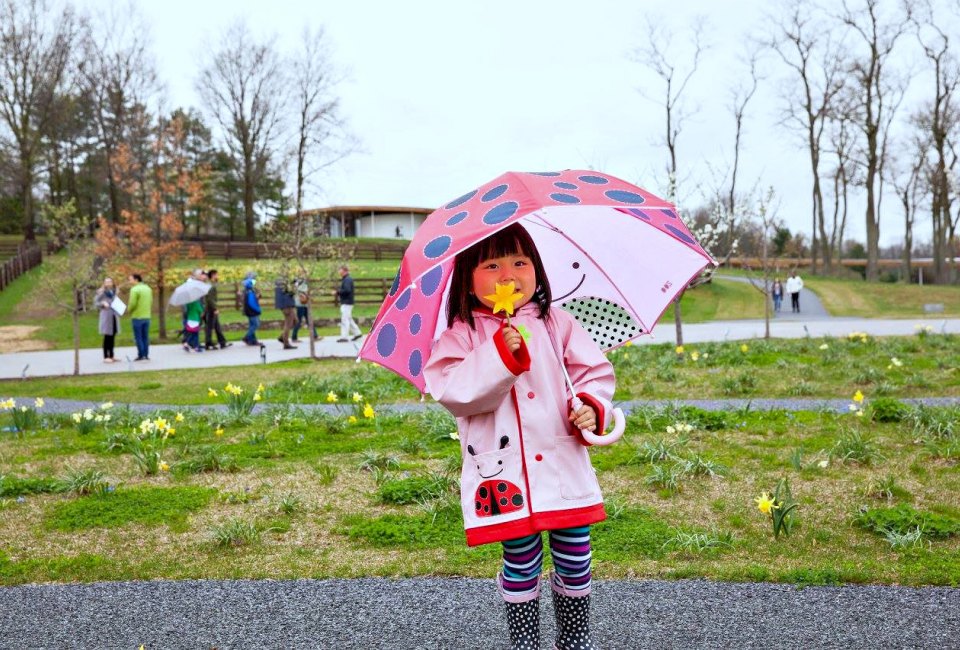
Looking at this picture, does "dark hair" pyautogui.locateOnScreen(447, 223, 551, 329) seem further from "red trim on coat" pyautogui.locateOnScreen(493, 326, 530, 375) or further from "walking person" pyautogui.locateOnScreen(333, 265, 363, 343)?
"walking person" pyautogui.locateOnScreen(333, 265, 363, 343)

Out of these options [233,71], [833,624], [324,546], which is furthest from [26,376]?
[233,71]

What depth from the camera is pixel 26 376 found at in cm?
1331

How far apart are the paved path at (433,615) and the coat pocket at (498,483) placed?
903 mm

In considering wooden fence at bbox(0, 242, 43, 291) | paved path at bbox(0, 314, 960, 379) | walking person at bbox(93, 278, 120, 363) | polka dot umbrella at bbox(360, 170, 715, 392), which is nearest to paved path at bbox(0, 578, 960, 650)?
polka dot umbrella at bbox(360, 170, 715, 392)

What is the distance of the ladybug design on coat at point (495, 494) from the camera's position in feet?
8.23

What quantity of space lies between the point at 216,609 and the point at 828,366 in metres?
8.78

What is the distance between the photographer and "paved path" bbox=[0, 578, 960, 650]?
10.2ft

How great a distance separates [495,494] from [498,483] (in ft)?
0.12

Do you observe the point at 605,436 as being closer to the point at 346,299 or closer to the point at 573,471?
the point at 573,471

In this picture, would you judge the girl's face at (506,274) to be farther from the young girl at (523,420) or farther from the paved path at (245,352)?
the paved path at (245,352)

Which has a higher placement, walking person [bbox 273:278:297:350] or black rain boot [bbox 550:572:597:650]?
walking person [bbox 273:278:297:350]

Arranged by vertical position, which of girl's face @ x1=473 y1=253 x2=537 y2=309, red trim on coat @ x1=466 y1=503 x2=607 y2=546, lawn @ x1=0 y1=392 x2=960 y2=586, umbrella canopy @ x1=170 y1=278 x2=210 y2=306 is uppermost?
umbrella canopy @ x1=170 y1=278 x2=210 y2=306

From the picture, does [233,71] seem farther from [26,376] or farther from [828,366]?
[828,366]

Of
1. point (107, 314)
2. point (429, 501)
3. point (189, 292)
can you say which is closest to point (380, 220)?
point (189, 292)
